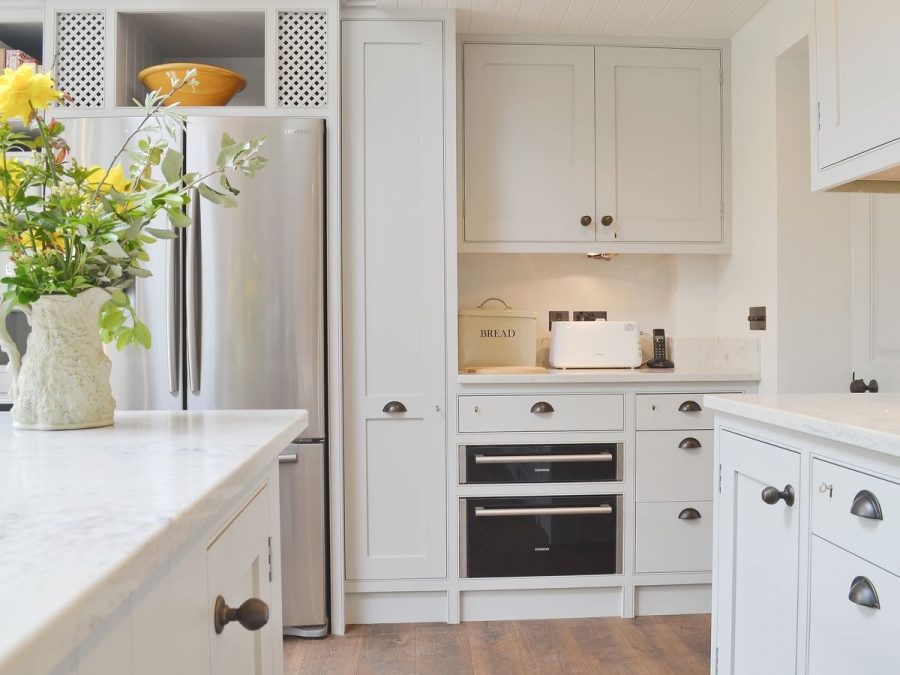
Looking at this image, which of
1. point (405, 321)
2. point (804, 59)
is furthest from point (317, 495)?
point (804, 59)

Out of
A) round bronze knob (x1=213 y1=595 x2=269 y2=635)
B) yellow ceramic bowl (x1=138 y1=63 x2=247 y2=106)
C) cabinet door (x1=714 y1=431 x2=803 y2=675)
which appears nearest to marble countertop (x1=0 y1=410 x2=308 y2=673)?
round bronze knob (x1=213 y1=595 x2=269 y2=635)

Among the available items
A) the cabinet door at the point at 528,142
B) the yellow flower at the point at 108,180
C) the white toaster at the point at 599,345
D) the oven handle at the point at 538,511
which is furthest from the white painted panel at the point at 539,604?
the yellow flower at the point at 108,180

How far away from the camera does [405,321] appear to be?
2.59m

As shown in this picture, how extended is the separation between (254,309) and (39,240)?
1460mm

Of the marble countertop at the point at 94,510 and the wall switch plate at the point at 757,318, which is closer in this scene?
the marble countertop at the point at 94,510

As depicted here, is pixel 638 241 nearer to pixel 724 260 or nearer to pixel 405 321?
pixel 724 260

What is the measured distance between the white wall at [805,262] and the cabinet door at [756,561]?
106 centimetres

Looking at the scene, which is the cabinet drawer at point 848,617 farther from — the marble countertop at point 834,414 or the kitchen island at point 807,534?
Result: the marble countertop at point 834,414

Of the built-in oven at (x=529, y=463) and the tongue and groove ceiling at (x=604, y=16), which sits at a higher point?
the tongue and groove ceiling at (x=604, y=16)

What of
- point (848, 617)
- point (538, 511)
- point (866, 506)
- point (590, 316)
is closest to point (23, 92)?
point (866, 506)

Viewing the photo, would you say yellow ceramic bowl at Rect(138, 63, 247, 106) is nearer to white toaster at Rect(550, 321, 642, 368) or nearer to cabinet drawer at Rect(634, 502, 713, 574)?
white toaster at Rect(550, 321, 642, 368)

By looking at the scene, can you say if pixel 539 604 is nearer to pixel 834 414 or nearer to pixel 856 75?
pixel 834 414

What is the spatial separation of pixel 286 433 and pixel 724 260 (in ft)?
8.24

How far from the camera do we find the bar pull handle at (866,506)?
1113 mm
